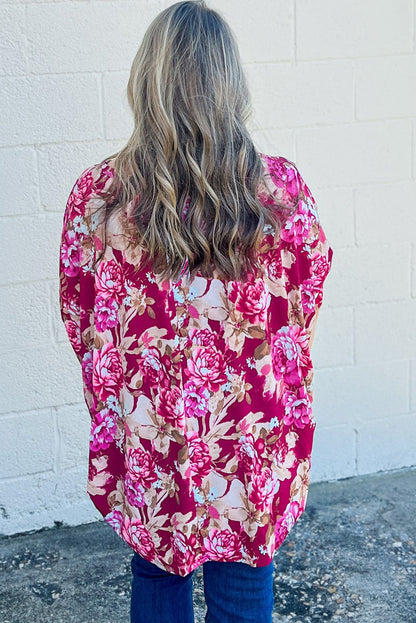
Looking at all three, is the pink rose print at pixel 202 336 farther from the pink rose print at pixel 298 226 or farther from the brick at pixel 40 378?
the brick at pixel 40 378

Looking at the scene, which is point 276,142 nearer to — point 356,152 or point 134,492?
point 356,152

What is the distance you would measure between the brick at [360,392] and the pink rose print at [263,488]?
139 cm

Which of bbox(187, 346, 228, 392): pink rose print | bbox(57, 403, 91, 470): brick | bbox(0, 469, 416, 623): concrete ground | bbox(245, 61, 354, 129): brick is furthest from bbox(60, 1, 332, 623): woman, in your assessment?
bbox(245, 61, 354, 129): brick

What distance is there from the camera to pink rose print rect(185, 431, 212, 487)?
1702 mm

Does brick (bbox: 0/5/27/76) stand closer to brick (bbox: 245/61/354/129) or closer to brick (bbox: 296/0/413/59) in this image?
brick (bbox: 245/61/354/129)

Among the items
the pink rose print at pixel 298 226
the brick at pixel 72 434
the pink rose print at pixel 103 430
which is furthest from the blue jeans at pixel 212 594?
the brick at pixel 72 434

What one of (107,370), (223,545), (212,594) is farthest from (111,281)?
(212,594)

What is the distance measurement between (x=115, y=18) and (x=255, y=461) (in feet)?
5.55

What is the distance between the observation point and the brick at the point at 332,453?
3.18 metres

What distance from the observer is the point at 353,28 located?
9.44 ft

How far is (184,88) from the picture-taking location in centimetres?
161


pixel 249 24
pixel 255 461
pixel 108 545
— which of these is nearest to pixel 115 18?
pixel 249 24

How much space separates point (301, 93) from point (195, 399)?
1590 mm

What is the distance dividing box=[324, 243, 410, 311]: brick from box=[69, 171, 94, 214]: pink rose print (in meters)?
1.50
